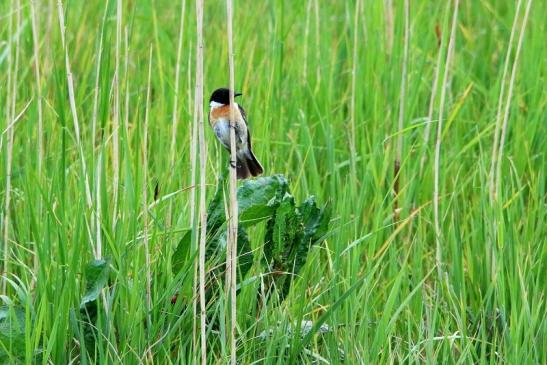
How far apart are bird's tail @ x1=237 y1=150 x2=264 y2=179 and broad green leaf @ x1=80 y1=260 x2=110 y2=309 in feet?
1.76

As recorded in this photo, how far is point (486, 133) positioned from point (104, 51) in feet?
5.69

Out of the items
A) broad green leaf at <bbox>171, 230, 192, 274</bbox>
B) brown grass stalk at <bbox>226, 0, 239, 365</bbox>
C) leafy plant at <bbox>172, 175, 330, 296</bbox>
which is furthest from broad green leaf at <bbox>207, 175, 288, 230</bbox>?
brown grass stalk at <bbox>226, 0, 239, 365</bbox>

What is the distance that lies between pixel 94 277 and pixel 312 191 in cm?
105

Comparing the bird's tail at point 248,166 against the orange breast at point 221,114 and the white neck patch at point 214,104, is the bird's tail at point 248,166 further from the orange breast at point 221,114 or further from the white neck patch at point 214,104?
the white neck patch at point 214,104

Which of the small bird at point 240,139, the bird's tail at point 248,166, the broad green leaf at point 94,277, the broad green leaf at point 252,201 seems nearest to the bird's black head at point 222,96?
the small bird at point 240,139

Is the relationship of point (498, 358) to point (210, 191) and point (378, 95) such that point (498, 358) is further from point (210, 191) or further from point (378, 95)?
point (378, 95)

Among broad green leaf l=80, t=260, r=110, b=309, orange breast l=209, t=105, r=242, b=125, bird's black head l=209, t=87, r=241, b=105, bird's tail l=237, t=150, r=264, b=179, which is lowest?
broad green leaf l=80, t=260, r=110, b=309

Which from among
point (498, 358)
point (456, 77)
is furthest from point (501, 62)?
point (498, 358)

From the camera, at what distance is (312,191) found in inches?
131

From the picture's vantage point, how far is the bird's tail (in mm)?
2820

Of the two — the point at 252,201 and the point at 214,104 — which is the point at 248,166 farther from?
the point at 214,104

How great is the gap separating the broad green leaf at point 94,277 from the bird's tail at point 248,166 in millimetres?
536

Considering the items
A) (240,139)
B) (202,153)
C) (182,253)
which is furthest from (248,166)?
(202,153)

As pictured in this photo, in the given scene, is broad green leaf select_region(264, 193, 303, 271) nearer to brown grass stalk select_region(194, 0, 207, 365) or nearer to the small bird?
the small bird
